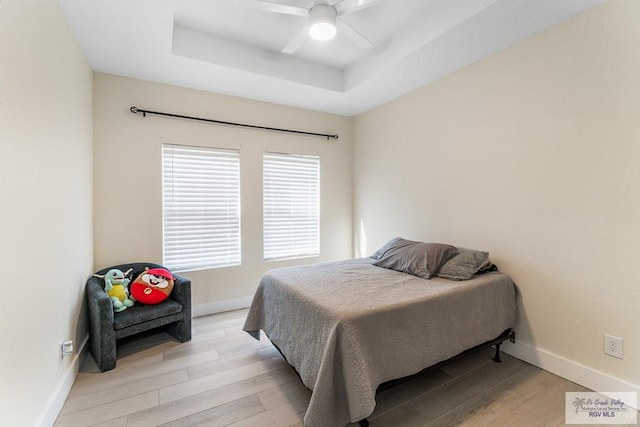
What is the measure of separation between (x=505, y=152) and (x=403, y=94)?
54.7 inches

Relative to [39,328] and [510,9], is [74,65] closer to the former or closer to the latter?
[39,328]

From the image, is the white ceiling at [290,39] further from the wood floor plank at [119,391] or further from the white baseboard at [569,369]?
the wood floor plank at [119,391]

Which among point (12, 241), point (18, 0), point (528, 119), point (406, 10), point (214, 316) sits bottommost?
point (214, 316)

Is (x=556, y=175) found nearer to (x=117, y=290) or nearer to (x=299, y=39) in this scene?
(x=299, y=39)

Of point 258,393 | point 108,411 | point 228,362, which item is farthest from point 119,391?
point 258,393

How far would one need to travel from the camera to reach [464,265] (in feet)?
7.50

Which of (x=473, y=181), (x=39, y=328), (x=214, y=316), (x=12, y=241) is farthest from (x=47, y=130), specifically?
(x=473, y=181)

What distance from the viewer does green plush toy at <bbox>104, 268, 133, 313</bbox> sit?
7.69ft

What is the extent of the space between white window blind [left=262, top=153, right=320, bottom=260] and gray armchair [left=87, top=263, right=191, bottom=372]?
122 cm

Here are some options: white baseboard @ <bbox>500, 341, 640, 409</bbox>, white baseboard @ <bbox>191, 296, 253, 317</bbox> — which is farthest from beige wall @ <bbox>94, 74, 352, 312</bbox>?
white baseboard @ <bbox>500, 341, 640, 409</bbox>

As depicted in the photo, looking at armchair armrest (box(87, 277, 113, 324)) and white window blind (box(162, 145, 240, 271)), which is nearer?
armchair armrest (box(87, 277, 113, 324))

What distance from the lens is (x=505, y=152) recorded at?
2.39 meters

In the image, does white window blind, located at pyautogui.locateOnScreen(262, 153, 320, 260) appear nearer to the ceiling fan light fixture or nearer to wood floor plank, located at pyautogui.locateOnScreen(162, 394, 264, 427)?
the ceiling fan light fixture

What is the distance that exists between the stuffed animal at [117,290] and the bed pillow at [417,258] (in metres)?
2.22
